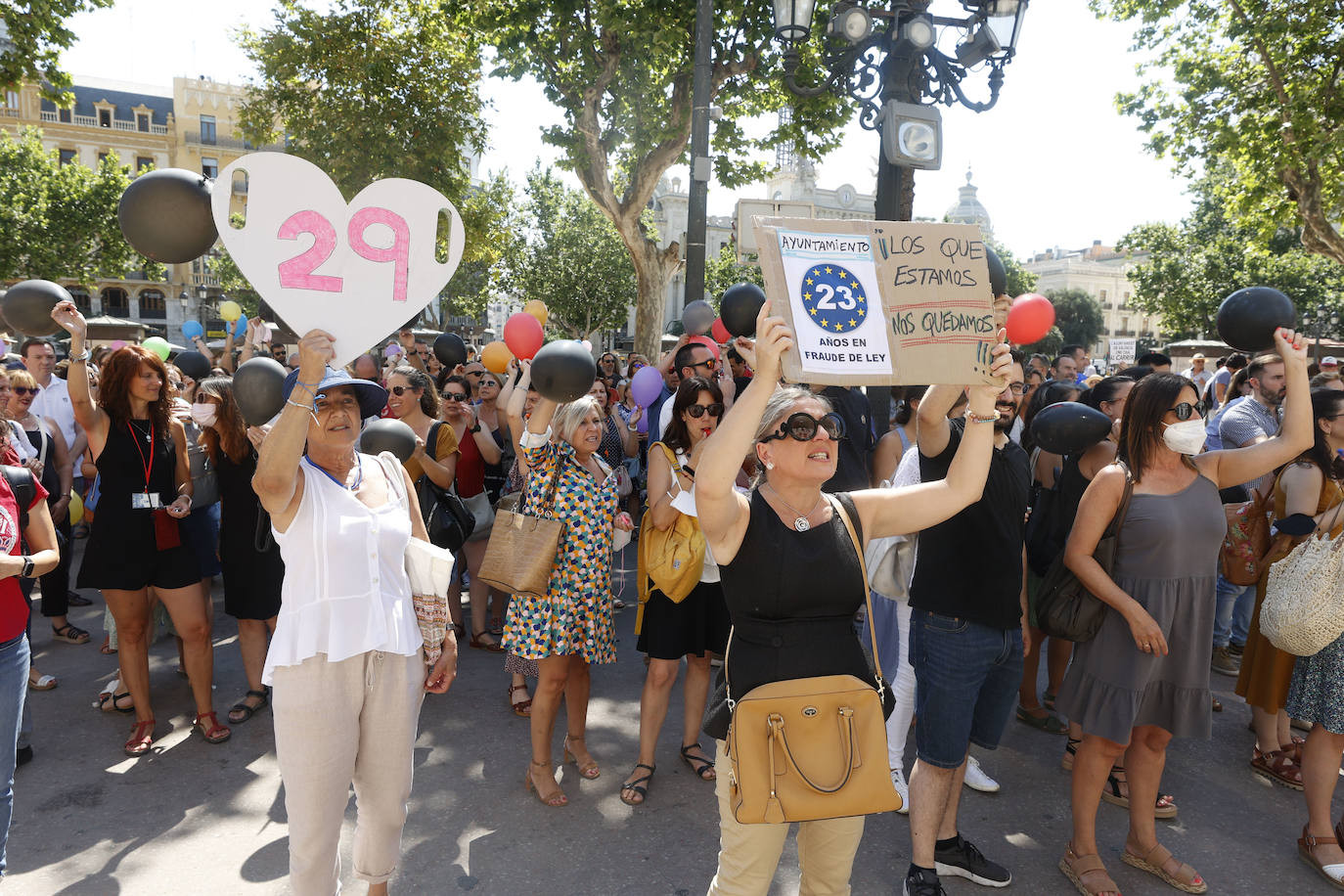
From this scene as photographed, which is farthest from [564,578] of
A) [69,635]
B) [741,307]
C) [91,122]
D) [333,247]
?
[91,122]

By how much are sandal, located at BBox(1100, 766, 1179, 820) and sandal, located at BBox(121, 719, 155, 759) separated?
4.52 metres

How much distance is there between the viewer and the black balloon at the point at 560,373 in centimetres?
335

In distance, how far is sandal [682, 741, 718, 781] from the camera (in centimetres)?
387

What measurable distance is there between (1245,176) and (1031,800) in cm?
1375

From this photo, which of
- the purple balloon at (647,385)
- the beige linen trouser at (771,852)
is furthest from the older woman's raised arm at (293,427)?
the purple balloon at (647,385)

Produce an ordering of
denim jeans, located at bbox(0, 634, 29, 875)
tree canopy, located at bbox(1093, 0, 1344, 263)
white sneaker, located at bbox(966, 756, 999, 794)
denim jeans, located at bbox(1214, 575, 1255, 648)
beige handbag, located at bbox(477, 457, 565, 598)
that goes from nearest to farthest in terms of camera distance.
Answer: denim jeans, located at bbox(0, 634, 29, 875) < beige handbag, located at bbox(477, 457, 565, 598) < white sneaker, located at bbox(966, 756, 999, 794) < denim jeans, located at bbox(1214, 575, 1255, 648) < tree canopy, located at bbox(1093, 0, 1344, 263)

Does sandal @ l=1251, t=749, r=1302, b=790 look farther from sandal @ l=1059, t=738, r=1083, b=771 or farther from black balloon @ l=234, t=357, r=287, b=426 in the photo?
black balloon @ l=234, t=357, r=287, b=426

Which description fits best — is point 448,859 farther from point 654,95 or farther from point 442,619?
point 654,95

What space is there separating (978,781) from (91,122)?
64778 millimetres

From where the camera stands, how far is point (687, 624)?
3691 mm

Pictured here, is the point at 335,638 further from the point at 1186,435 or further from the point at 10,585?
the point at 1186,435

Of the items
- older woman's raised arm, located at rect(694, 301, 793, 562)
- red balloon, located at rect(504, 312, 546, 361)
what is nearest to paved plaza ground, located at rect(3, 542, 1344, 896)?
older woman's raised arm, located at rect(694, 301, 793, 562)

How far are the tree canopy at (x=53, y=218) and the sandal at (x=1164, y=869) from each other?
1386 inches

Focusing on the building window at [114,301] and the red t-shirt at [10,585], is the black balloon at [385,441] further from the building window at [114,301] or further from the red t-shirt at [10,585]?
the building window at [114,301]
